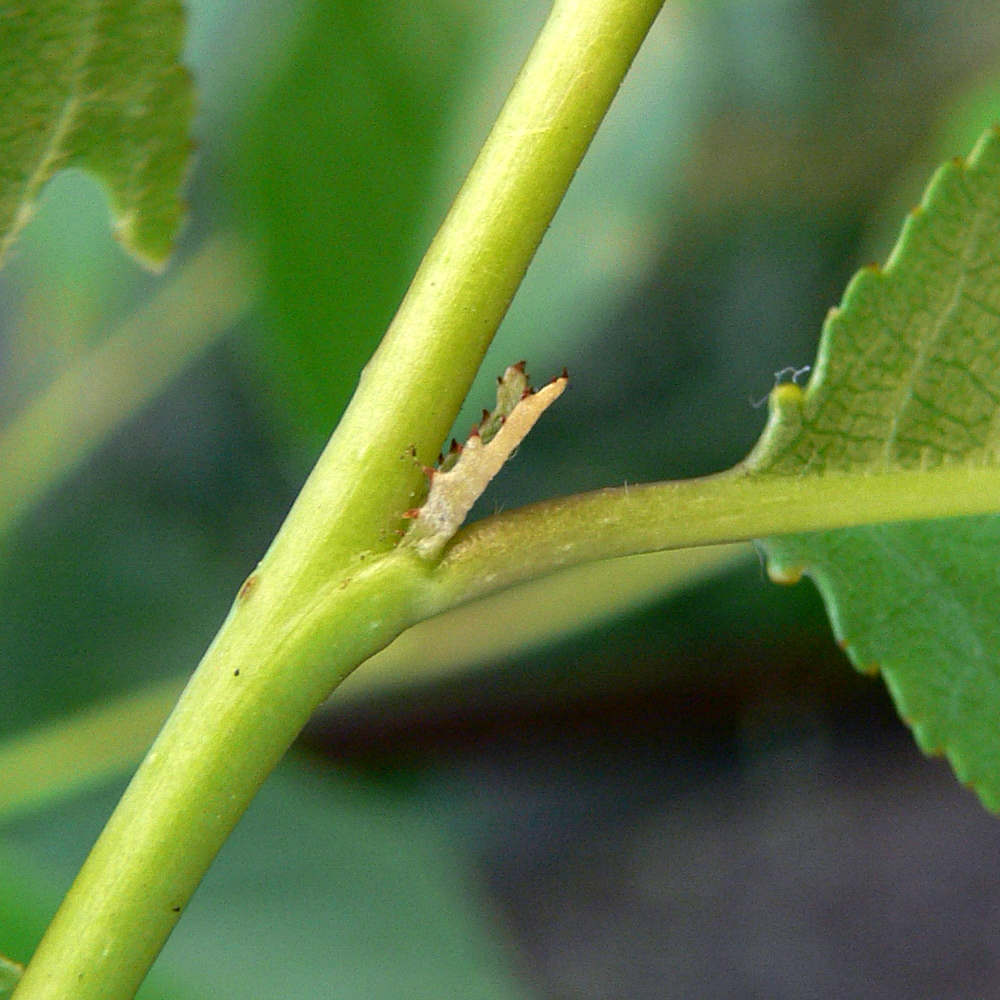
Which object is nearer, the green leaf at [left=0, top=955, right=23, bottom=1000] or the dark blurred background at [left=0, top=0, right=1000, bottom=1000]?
the green leaf at [left=0, top=955, right=23, bottom=1000]

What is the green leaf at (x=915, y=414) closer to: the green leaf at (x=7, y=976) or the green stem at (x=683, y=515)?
the green stem at (x=683, y=515)

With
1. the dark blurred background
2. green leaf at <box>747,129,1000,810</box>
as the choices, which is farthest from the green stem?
the dark blurred background

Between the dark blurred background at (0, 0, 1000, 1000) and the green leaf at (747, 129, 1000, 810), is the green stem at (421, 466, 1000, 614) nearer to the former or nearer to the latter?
the green leaf at (747, 129, 1000, 810)

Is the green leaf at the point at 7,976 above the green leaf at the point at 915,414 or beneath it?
beneath

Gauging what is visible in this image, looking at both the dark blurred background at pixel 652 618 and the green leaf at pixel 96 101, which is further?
the dark blurred background at pixel 652 618

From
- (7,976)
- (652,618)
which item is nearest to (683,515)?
(7,976)

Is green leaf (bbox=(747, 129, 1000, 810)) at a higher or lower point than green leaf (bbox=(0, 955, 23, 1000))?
higher

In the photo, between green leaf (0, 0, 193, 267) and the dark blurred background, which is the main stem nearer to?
green leaf (0, 0, 193, 267)

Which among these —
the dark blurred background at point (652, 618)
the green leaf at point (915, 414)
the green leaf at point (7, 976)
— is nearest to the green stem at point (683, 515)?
the green leaf at point (915, 414)
